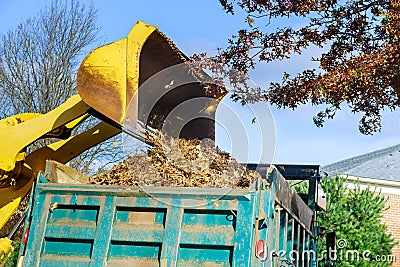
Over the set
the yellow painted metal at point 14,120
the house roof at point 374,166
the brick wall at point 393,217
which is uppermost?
the house roof at point 374,166

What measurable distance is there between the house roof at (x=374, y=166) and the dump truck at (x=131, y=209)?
17841 mm

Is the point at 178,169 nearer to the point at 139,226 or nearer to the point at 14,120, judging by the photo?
the point at 139,226

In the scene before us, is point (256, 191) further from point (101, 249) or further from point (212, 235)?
point (101, 249)

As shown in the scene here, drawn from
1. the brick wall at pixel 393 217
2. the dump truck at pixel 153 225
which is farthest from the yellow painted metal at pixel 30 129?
the brick wall at pixel 393 217

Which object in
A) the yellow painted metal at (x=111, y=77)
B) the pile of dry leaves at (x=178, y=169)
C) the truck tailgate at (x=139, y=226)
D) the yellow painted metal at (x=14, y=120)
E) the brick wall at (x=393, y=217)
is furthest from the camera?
the brick wall at (x=393, y=217)

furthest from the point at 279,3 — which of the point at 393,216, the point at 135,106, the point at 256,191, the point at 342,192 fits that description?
the point at 393,216

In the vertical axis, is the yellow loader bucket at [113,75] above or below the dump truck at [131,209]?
above

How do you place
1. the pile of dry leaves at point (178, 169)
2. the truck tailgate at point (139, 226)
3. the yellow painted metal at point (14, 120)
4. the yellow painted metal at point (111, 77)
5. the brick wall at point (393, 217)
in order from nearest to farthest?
the truck tailgate at point (139, 226) < the yellow painted metal at point (111, 77) < the pile of dry leaves at point (178, 169) < the yellow painted metal at point (14, 120) < the brick wall at point (393, 217)

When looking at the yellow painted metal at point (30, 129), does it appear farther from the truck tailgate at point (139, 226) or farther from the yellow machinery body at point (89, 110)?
the truck tailgate at point (139, 226)

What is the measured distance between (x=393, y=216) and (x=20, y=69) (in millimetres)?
12970

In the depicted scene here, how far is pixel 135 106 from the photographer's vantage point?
15.4 feet

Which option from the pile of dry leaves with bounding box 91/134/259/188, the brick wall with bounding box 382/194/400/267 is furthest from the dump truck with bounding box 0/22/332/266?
the brick wall with bounding box 382/194/400/267

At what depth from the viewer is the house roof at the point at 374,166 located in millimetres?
23156

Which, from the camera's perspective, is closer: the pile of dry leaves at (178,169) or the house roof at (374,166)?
the pile of dry leaves at (178,169)
